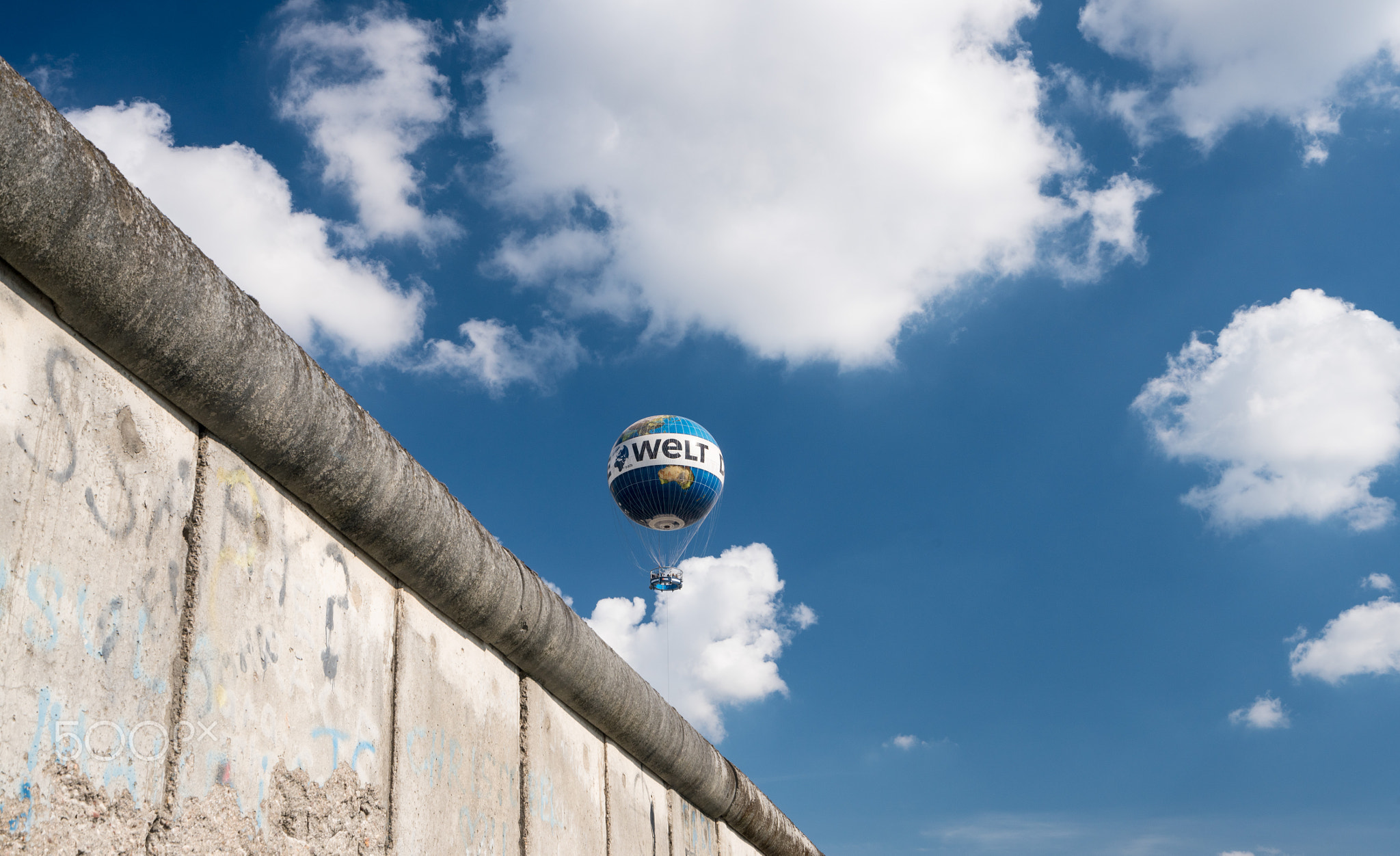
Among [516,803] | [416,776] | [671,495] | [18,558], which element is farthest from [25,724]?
[671,495]

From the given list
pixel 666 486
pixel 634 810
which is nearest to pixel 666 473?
pixel 666 486

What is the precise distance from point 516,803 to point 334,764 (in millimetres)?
1421

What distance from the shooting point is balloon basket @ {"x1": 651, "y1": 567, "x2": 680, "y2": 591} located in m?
41.1

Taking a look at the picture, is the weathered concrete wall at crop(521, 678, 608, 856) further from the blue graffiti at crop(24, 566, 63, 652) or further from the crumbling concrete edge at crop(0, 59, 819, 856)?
the blue graffiti at crop(24, 566, 63, 652)

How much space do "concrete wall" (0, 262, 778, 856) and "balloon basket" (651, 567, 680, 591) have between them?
36.9 meters

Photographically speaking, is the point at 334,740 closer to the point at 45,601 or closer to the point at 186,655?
the point at 186,655

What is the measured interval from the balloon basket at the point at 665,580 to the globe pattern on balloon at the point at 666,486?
3414mm

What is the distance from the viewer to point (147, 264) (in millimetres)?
2859

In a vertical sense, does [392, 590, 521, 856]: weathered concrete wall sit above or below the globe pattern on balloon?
below

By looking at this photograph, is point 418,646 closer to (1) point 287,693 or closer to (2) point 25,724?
(1) point 287,693

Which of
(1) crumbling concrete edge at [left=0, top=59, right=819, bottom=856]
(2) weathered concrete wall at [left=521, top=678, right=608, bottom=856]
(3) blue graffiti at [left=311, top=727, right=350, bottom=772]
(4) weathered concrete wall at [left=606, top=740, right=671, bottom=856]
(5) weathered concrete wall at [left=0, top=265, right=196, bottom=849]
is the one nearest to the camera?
(5) weathered concrete wall at [left=0, top=265, right=196, bottom=849]

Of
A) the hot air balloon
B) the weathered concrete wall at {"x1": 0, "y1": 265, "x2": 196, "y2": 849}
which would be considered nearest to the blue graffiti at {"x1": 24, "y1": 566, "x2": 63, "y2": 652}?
the weathered concrete wall at {"x1": 0, "y1": 265, "x2": 196, "y2": 849}

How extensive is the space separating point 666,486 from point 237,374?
3354cm

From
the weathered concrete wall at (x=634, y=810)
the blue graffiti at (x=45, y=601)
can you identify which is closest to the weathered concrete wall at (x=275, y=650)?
the blue graffiti at (x=45, y=601)
